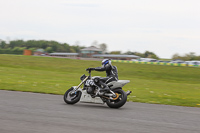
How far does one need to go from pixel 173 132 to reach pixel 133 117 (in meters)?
1.87

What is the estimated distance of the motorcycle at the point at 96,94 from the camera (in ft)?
31.5

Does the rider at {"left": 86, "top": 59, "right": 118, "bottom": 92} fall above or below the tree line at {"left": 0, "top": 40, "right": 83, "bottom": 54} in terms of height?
below

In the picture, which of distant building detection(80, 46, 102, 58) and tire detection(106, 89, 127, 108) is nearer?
→ tire detection(106, 89, 127, 108)

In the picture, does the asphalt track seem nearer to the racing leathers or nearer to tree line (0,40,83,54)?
the racing leathers

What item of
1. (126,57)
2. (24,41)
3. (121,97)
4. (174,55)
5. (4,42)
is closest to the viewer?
(121,97)

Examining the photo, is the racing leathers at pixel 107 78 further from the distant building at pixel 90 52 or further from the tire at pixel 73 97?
the distant building at pixel 90 52

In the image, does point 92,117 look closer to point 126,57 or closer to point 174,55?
point 126,57

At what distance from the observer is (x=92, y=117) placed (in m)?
7.65

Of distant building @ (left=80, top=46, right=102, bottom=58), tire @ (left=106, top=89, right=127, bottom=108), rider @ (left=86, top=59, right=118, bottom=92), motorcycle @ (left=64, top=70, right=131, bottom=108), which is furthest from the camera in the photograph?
distant building @ (left=80, top=46, right=102, bottom=58)

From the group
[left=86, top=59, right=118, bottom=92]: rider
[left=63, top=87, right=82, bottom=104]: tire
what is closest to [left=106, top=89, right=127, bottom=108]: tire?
[left=86, top=59, right=118, bottom=92]: rider

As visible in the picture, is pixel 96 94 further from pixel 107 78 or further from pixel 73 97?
pixel 73 97

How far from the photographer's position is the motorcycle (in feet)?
31.5

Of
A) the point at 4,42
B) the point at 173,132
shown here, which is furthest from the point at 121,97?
the point at 4,42

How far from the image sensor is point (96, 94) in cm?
988
